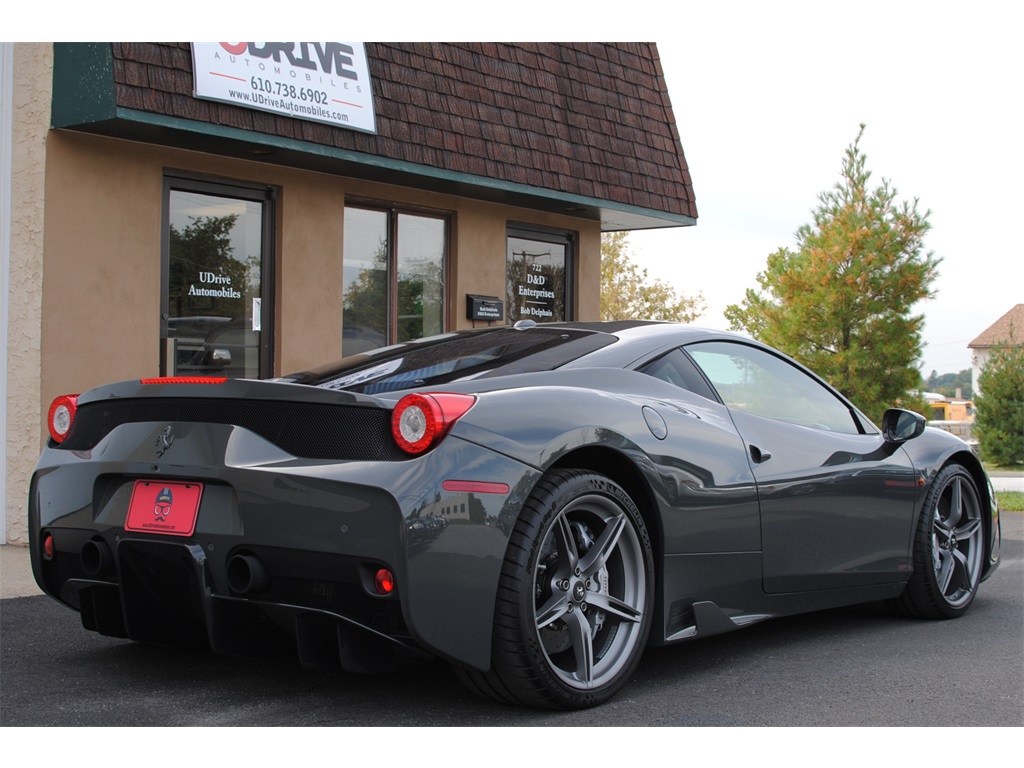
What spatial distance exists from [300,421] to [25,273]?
482cm

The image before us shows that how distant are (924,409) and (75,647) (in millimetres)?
A: 16848

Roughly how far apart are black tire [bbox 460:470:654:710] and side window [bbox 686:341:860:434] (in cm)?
98

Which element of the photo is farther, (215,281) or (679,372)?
(215,281)

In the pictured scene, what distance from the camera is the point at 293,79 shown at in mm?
8227

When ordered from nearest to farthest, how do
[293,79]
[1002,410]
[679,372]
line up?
1. [679,372]
2. [293,79]
3. [1002,410]

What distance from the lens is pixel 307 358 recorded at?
919 cm

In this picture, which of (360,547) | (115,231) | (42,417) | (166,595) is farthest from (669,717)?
(115,231)

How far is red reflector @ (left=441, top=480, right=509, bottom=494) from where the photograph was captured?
321cm

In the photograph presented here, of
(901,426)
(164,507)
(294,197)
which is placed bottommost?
(164,507)

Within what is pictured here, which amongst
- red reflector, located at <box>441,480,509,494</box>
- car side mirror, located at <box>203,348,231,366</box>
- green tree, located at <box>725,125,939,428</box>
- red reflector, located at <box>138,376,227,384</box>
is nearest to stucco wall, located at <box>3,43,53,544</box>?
car side mirror, located at <box>203,348,231,366</box>

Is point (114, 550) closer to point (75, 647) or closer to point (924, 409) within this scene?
point (75, 647)

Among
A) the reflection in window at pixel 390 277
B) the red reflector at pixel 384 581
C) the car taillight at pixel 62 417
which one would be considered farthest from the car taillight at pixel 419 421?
A: the reflection in window at pixel 390 277

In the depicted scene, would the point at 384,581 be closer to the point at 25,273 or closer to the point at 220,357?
the point at 25,273

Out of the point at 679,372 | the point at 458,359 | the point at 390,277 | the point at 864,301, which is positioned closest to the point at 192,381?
the point at 458,359
